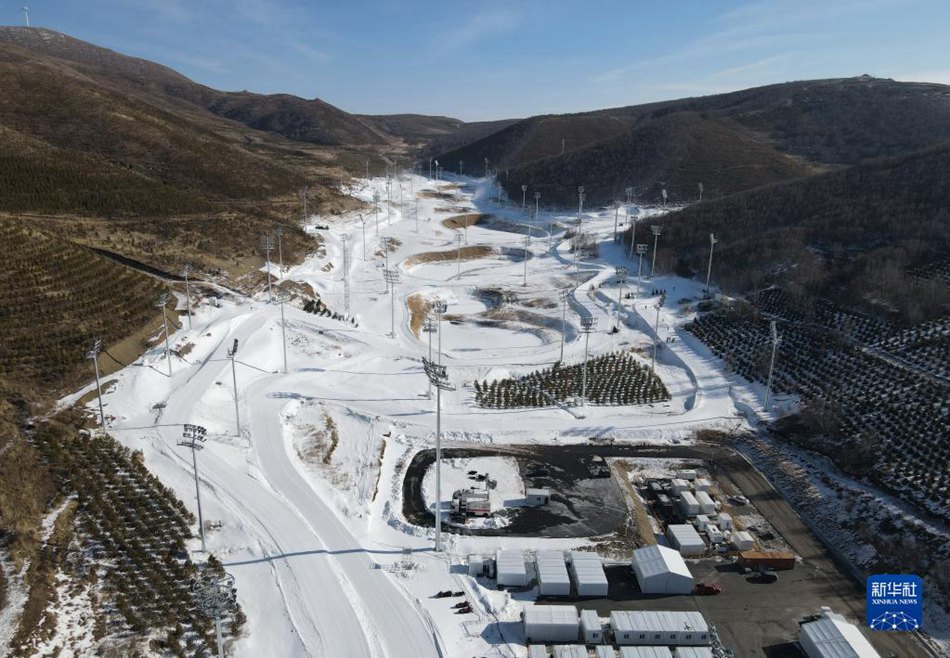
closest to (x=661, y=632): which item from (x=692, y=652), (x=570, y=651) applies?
(x=692, y=652)

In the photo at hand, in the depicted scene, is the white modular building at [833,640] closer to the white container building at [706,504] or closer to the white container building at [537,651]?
the white container building at [706,504]

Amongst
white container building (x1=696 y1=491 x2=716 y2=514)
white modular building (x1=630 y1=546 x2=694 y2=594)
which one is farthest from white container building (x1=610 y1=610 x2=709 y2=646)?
white container building (x1=696 y1=491 x2=716 y2=514)

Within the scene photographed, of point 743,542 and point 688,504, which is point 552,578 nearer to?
point 688,504

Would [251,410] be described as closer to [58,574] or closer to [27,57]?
[58,574]

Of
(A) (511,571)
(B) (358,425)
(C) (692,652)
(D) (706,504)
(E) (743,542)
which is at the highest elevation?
(B) (358,425)

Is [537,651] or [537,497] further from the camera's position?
[537,497]

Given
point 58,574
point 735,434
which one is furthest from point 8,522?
point 735,434

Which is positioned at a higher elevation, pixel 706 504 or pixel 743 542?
pixel 706 504

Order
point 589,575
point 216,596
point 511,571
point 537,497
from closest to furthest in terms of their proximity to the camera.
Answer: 1. point 216,596
2. point 589,575
3. point 511,571
4. point 537,497

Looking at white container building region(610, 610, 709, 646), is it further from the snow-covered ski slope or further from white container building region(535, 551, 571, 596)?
the snow-covered ski slope
